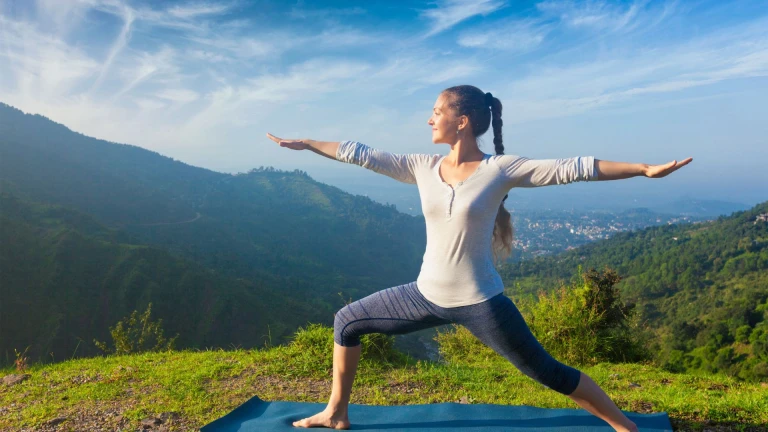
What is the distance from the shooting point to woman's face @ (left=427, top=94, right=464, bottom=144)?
2.50 m

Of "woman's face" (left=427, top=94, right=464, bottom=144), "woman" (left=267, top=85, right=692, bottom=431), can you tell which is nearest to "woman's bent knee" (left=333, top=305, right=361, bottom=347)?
"woman" (left=267, top=85, right=692, bottom=431)

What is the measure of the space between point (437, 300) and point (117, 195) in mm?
66745

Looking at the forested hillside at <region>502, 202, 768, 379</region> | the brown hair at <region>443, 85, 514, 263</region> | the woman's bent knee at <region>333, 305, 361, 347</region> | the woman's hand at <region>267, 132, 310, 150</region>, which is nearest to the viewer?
the brown hair at <region>443, 85, 514, 263</region>

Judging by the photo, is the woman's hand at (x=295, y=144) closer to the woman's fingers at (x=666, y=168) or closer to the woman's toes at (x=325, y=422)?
the woman's toes at (x=325, y=422)

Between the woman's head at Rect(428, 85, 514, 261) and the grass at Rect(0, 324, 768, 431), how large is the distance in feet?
5.01

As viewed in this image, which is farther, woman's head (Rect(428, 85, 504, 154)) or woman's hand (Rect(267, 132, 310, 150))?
woman's hand (Rect(267, 132, 310, 150))

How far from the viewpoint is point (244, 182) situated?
97125 mm

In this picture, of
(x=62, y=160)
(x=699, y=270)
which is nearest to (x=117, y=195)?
(x=62, y=160)

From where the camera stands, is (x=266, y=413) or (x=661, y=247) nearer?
(x=266, y=413)

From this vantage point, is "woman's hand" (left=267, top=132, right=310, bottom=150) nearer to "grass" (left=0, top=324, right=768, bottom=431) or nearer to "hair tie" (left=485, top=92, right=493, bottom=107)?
"hair tie" (left=485, top=92, right=493, bottom=107)

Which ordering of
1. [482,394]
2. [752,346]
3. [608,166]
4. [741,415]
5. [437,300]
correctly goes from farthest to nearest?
1. [752,346]
2. [482,394]
3. [741,415]
4. [437,300]
5. [608,166]

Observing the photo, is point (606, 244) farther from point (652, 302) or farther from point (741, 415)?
point (741, 415)

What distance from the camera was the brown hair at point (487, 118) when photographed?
97.6 inches

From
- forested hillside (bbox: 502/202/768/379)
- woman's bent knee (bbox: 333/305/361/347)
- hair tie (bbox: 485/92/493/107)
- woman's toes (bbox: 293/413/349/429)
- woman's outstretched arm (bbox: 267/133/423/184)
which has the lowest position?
forested hillside (bbox: 502/202/768/379)
